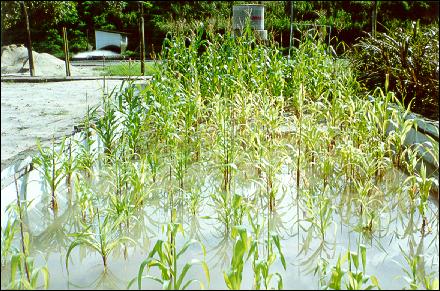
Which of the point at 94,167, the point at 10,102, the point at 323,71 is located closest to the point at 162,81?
the point at 94,167

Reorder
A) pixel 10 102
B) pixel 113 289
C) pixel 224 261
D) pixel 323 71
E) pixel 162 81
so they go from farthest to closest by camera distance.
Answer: pixel 10 102 < pixel 323 71 < pixel 162 81 < pixel 224 261 < pixel 113 289

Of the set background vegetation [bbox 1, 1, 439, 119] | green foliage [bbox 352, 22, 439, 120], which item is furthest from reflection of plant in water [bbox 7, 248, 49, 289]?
background vegetation [bbox 1, 1, 439, 119]

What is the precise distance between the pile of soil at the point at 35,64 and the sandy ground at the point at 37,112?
1.48m

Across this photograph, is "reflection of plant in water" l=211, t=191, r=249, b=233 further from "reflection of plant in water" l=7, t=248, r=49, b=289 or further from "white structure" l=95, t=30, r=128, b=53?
"white structure" l=95, t=30, r=128, b=53

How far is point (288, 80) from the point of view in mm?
5801

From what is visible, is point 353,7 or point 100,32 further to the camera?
point 353,7

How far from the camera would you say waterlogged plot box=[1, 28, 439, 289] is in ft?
7.24

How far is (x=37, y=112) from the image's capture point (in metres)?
6.05

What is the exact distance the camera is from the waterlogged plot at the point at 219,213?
7.24 ft

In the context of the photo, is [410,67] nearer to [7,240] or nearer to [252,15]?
[7,240]

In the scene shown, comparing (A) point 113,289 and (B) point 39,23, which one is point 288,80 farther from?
(B) point 39,23

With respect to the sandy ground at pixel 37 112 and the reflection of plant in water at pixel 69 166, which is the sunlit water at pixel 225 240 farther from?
the sandy ground at pixel 37 112

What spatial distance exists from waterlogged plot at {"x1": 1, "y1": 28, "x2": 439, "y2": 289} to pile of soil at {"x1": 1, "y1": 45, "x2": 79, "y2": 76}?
20.8 feet

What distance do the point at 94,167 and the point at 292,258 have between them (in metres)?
1.73
